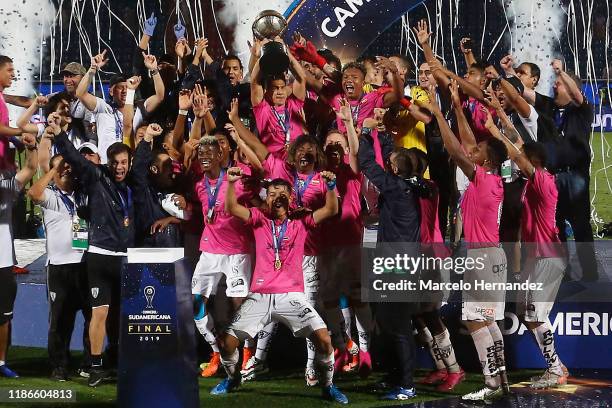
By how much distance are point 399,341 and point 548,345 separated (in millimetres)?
907

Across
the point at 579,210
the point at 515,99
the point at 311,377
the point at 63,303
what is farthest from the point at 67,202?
the point at 579,210

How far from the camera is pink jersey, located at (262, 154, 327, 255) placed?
6.96 metres

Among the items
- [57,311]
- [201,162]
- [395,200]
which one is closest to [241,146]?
[201,162]

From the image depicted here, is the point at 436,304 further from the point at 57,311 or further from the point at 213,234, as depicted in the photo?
the point at 57,311

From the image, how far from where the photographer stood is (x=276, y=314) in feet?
21.5

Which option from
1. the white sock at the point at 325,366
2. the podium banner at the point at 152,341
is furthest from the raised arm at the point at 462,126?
the podium banner at the point at 152,341

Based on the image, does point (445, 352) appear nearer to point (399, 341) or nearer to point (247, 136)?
point (399, 341)

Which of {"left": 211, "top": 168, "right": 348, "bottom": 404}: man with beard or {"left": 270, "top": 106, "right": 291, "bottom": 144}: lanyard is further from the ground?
{"left": 270, "top": 106, "right": 291, "bottom": 144}: lanyard

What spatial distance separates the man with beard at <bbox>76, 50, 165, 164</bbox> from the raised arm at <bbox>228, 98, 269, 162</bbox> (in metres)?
0.80

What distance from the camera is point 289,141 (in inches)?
291

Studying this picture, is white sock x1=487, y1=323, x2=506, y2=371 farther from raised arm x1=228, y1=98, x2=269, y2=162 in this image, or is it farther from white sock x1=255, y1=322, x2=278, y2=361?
raised arm x1=228, y1=98, x2=269, y2=162

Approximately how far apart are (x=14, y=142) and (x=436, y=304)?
9.51 ft

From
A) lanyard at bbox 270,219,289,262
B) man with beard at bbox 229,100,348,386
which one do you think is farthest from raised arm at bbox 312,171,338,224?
lanyard at bbox 270,219,289,262

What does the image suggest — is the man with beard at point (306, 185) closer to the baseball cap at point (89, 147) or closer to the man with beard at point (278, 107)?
the man with beard at point (278, 107)
